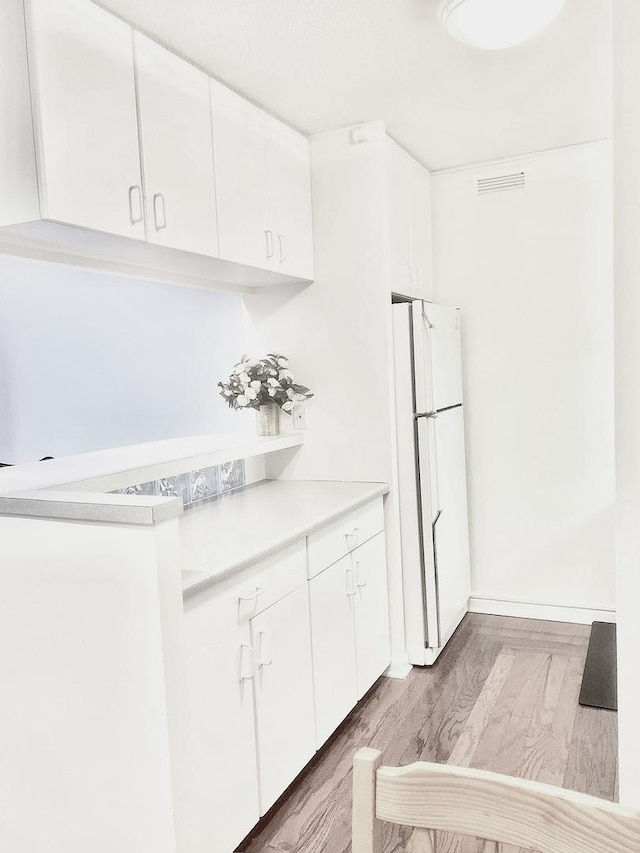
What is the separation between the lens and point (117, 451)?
2475 millimetres

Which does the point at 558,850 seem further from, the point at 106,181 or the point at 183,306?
the point at 183,306

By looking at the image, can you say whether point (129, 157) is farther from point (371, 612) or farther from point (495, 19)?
point (371, 612)

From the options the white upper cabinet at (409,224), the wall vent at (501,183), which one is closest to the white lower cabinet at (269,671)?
the white upper cabinet at (409,224)

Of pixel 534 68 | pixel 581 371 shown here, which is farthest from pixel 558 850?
pixel 581 371

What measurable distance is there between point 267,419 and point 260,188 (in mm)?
954

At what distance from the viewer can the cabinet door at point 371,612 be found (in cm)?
263

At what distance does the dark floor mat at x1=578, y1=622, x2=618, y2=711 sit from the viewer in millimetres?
2689

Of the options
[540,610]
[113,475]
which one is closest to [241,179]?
[113,475]

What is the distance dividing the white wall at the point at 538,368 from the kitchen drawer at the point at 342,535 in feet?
3.45

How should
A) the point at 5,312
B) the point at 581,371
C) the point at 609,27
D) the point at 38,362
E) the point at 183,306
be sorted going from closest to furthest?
1. the point at 609,27
2. the point at 5,312
3. the point at 38,362
4. the point at 183,306
5. the point at 581,371

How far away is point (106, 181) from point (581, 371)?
2479 mm

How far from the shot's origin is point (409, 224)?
127 inches

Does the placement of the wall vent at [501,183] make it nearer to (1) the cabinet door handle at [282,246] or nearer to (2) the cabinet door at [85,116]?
(1) the cabinet door handle at [282,246]

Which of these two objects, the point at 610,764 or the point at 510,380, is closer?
the point at 610,764
